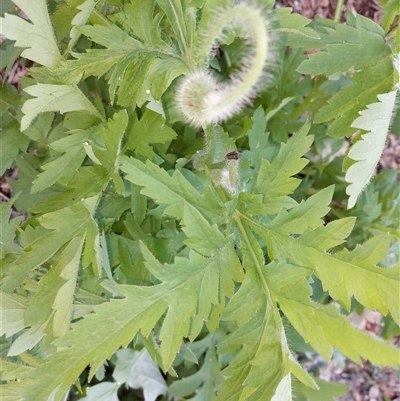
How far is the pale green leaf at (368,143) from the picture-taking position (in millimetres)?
1328

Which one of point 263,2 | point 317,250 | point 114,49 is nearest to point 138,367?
point 317,250

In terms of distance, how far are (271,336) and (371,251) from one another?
0.40 meters

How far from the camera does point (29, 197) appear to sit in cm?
197


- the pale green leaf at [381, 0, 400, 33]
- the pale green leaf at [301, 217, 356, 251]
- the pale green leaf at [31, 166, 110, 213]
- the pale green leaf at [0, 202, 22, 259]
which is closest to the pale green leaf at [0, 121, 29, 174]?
the pale green leaf at [0, 202, 22, 259]

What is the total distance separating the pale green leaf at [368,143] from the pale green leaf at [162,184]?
17.4 inches

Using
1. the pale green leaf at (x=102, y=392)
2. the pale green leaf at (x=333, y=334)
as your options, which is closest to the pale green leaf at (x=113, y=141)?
the pale green leaf at (x=333, y=334)

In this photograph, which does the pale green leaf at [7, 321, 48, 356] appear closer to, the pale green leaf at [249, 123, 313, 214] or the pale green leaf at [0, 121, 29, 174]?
the pale green leaf at [0, 121, 29, 174]

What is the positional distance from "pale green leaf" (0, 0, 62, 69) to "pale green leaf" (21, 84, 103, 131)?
0.30 feet

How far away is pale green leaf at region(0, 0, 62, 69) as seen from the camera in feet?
4.35

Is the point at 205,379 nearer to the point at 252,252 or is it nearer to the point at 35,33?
the point at 252,252

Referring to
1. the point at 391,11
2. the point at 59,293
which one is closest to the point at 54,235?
the point at 59,293

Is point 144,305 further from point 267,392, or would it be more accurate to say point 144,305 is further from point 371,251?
point 371,251

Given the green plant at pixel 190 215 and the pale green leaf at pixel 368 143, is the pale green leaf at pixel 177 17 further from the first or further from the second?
the pale green leaf at pixel 368 143

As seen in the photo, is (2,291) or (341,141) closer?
(2,291)
